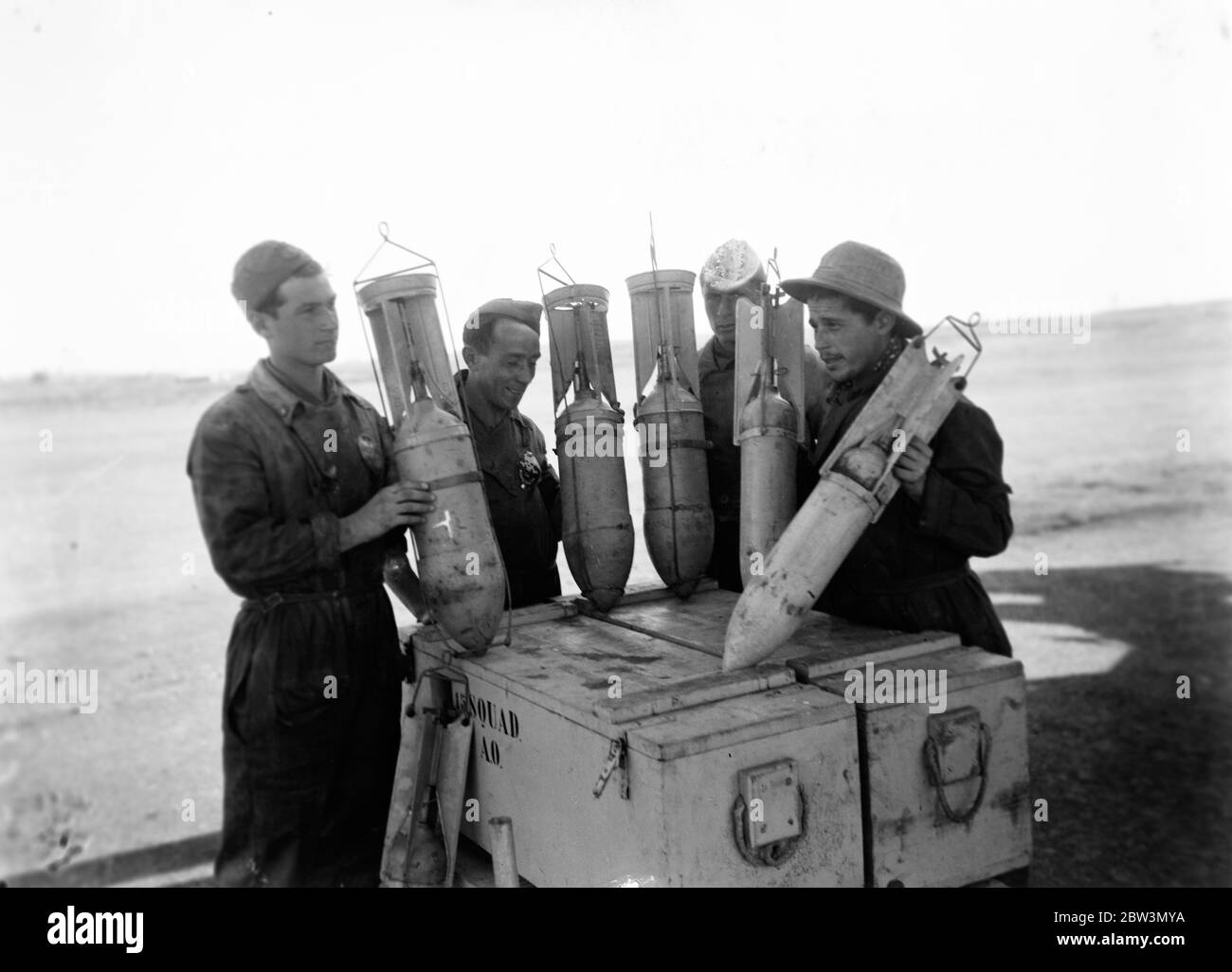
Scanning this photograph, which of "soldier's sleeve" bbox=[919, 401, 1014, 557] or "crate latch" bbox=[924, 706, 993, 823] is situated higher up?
"soldier's sleeve" bbox=[919, 401, 1014, 557]

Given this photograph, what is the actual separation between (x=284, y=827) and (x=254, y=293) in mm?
1673

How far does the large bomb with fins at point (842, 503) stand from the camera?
8.84 feet

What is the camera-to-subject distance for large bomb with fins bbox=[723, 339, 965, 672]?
8.84 feet

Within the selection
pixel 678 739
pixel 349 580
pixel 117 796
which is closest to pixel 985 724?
pixel 678 739

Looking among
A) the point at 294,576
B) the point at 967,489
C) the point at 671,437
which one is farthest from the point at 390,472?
the point at 967,489

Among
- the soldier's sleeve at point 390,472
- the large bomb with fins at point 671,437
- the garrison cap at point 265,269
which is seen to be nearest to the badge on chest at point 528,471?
the large bomb with fins at point 671,437

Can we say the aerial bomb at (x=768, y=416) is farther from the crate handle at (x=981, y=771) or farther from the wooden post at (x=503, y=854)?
the wooden post at (x=503, y=854)

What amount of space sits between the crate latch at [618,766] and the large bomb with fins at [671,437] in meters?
1.41

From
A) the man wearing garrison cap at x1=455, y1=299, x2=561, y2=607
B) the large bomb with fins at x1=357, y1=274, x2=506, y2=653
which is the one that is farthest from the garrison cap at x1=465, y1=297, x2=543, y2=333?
the large bomb with fins at x1=357, y1=274, x2=506, y2=653

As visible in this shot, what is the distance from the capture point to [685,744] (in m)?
2.25

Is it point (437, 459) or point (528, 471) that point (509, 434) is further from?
point (437, 459)

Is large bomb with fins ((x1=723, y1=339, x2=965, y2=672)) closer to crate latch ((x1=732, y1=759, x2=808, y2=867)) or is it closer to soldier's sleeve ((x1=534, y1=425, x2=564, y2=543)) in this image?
crate latch ((x1=732, y1=759, x2=808, y2=867))

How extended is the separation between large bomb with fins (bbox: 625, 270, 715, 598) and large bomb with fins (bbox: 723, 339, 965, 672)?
0.94m

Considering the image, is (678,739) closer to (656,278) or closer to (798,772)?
(798,772)
